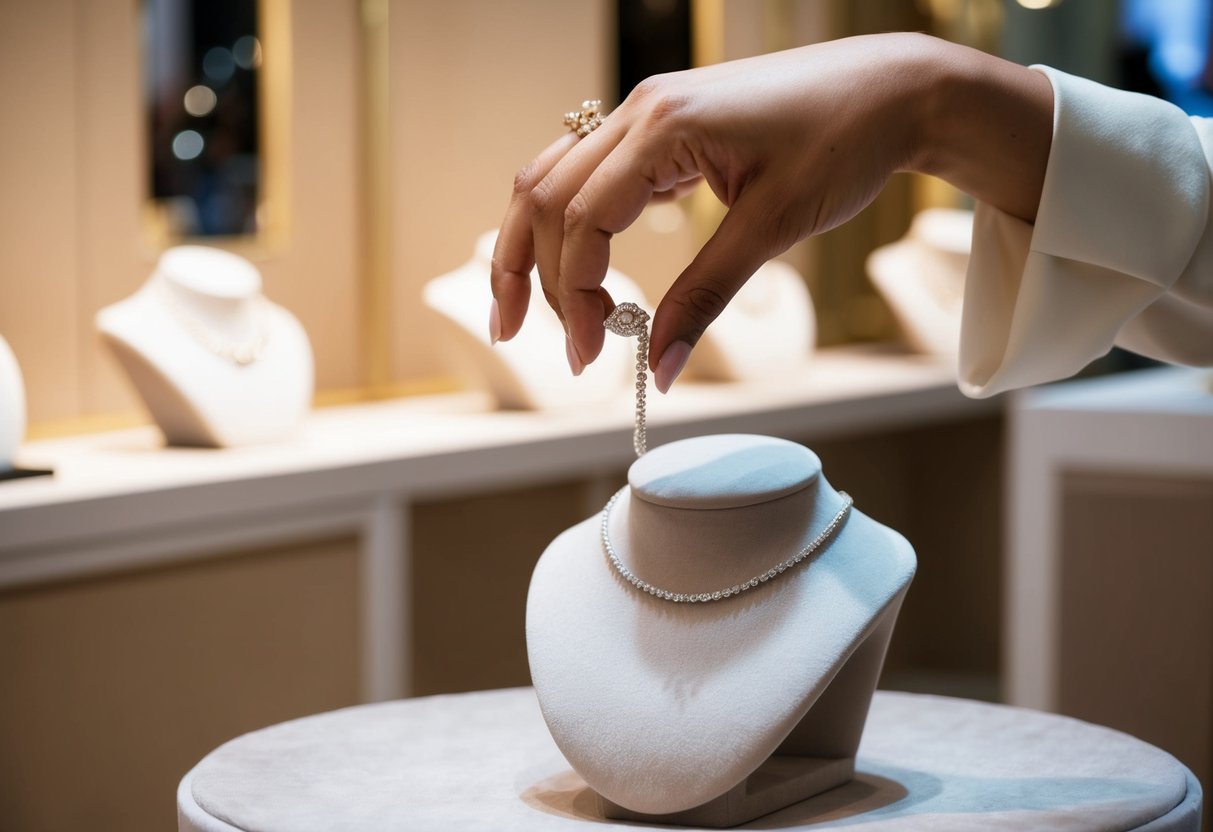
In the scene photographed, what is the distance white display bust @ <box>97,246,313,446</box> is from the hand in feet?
3.99

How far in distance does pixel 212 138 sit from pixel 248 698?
33.9 inches

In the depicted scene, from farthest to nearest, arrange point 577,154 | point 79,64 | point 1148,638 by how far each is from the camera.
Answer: point 79,64 → point 1148,638 → point 577,154

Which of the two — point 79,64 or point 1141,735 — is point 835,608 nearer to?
point 1141,735

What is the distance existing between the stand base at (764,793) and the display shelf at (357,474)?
0.97 meters

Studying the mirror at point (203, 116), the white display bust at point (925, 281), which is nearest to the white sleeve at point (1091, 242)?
the mirror at point (203, 116)

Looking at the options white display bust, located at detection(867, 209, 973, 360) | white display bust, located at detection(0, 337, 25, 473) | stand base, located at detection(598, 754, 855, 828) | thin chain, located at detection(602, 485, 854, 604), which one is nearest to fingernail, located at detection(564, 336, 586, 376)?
thin chain, located at detection(602, 485, 854, 604)

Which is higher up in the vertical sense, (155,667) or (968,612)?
(155,667)

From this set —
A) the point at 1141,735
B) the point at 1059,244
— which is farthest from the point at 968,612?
the point at 1059,244

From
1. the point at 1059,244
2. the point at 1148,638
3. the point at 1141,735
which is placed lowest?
the point at 1141,735

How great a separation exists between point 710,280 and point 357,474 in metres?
1.20

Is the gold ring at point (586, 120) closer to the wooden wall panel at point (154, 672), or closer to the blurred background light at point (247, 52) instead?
the wooden wall panel at point (154, 672)

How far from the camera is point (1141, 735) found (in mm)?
2053

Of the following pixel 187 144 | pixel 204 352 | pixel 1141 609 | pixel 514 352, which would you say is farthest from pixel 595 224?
pixel 187 144

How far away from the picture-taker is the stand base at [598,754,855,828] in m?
0.94
